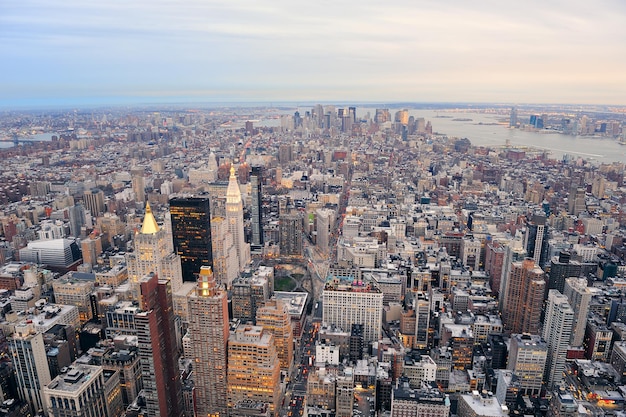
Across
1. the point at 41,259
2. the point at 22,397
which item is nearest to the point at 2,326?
the point at 22,397

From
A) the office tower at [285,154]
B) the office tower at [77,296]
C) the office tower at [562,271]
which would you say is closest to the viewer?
the office tower at [77,296]

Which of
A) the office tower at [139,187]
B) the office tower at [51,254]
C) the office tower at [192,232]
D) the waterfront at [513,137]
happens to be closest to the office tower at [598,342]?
the office tower at [192,232]

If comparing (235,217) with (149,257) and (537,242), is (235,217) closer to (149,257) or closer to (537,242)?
(149,257)

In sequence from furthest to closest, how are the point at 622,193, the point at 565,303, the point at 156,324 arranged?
the point at 622,193
the point at 565,303
the point at 156,324

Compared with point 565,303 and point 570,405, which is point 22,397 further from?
point 565,303

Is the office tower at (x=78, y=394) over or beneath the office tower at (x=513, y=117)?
beneath

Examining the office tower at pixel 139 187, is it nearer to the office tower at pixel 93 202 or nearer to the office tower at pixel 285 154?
the office tower at pixel 93 202
